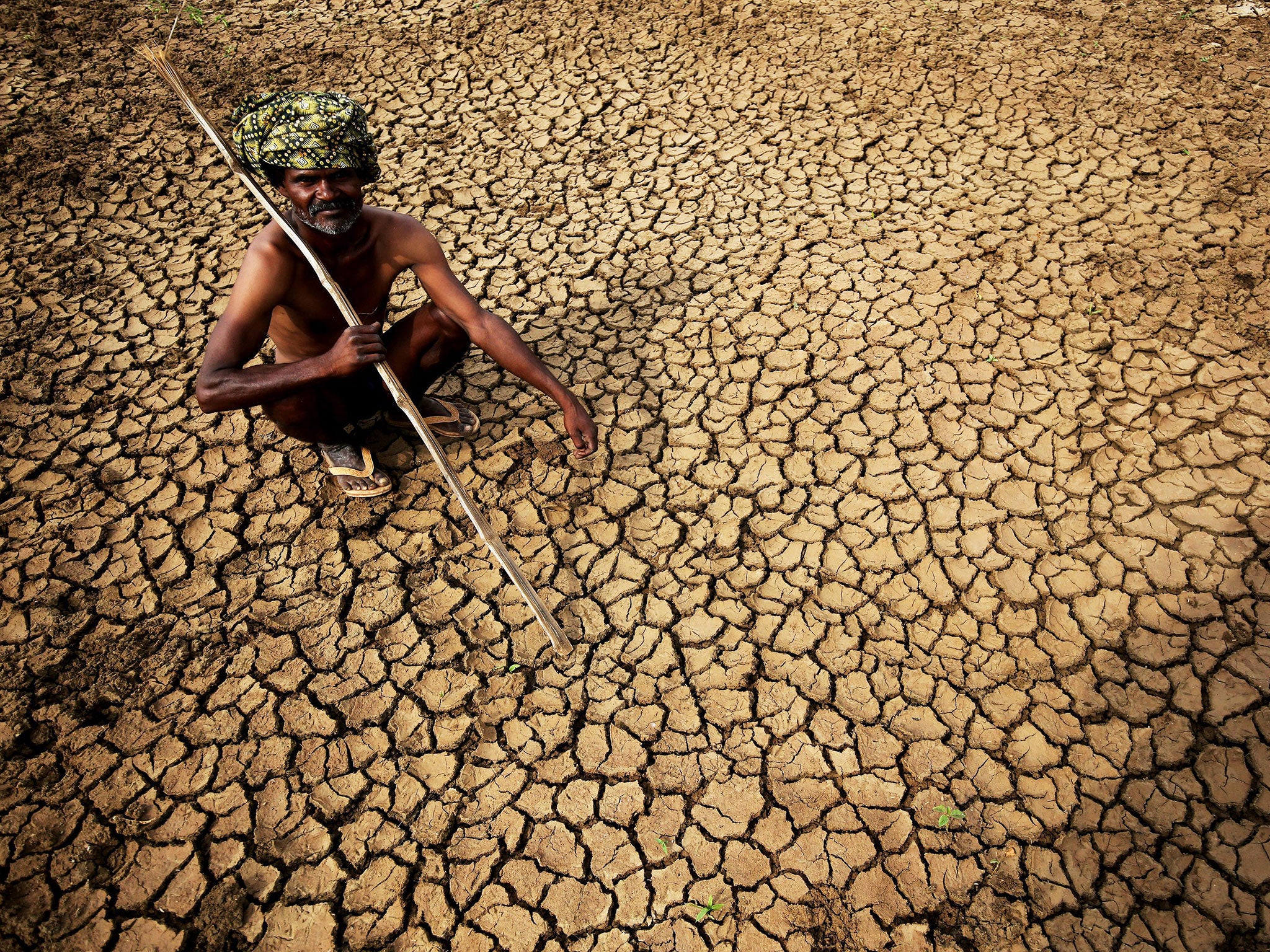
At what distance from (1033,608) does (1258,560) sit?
773mm

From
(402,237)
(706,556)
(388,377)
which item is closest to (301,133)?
(402,237)

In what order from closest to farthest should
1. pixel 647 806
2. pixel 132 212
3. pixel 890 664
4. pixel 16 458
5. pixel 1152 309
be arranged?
pixel 647 806, pixel 890 664, pixel 16 458, pixel 1152 309, pixel 132 212

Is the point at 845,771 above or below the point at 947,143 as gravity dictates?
below

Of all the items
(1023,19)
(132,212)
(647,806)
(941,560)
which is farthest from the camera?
(1023,19)

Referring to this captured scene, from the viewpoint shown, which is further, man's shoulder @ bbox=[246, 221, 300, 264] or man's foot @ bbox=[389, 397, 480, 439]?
man's foot @ bbox=[389, 397, 480, 439]

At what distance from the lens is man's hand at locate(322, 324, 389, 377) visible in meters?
2.18

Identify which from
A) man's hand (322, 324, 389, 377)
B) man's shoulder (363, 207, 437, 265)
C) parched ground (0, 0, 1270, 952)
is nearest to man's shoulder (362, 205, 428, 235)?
man's shoulder (363, 207, 437, 265)

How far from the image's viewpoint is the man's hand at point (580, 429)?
255 centimetres

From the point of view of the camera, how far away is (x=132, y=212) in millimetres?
4035

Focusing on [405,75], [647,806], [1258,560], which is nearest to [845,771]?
[647,806]

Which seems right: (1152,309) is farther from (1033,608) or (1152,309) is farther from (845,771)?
(845,771)

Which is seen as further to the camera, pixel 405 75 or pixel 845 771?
pixel 405 75

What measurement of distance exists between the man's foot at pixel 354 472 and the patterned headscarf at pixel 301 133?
1021 millimetres

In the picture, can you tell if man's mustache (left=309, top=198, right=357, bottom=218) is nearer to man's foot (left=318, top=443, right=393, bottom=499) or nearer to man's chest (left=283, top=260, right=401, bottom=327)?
man's chest (left=283, top=260, right=401, bottom=327)
